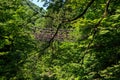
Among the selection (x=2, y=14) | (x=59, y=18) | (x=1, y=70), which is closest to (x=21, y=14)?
(x=2, y=14)

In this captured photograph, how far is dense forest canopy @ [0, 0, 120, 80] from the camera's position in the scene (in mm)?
4610

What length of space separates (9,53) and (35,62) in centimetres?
2380

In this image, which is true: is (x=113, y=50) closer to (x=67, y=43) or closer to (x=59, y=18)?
(x=67, y=43)

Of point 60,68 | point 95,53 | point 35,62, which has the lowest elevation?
point 60,68

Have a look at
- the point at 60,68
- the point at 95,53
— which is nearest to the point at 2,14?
the point at 60,68

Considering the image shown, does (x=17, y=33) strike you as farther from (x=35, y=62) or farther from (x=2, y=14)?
(x=35, y=62)

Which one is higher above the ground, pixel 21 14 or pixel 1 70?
pixel 21 14

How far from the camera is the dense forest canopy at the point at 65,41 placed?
15.1ft

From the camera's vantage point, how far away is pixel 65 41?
24344 millimetres

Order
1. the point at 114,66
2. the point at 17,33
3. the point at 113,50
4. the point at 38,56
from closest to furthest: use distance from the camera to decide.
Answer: the point at 38,56
the point at 114,66
the point at 113,50
the point at 17,33

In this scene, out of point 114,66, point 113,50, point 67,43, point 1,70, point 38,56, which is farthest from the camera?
point 1,70

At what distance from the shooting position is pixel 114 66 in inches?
721

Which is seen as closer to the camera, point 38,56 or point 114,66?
point 38,56

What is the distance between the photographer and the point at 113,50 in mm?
19594
